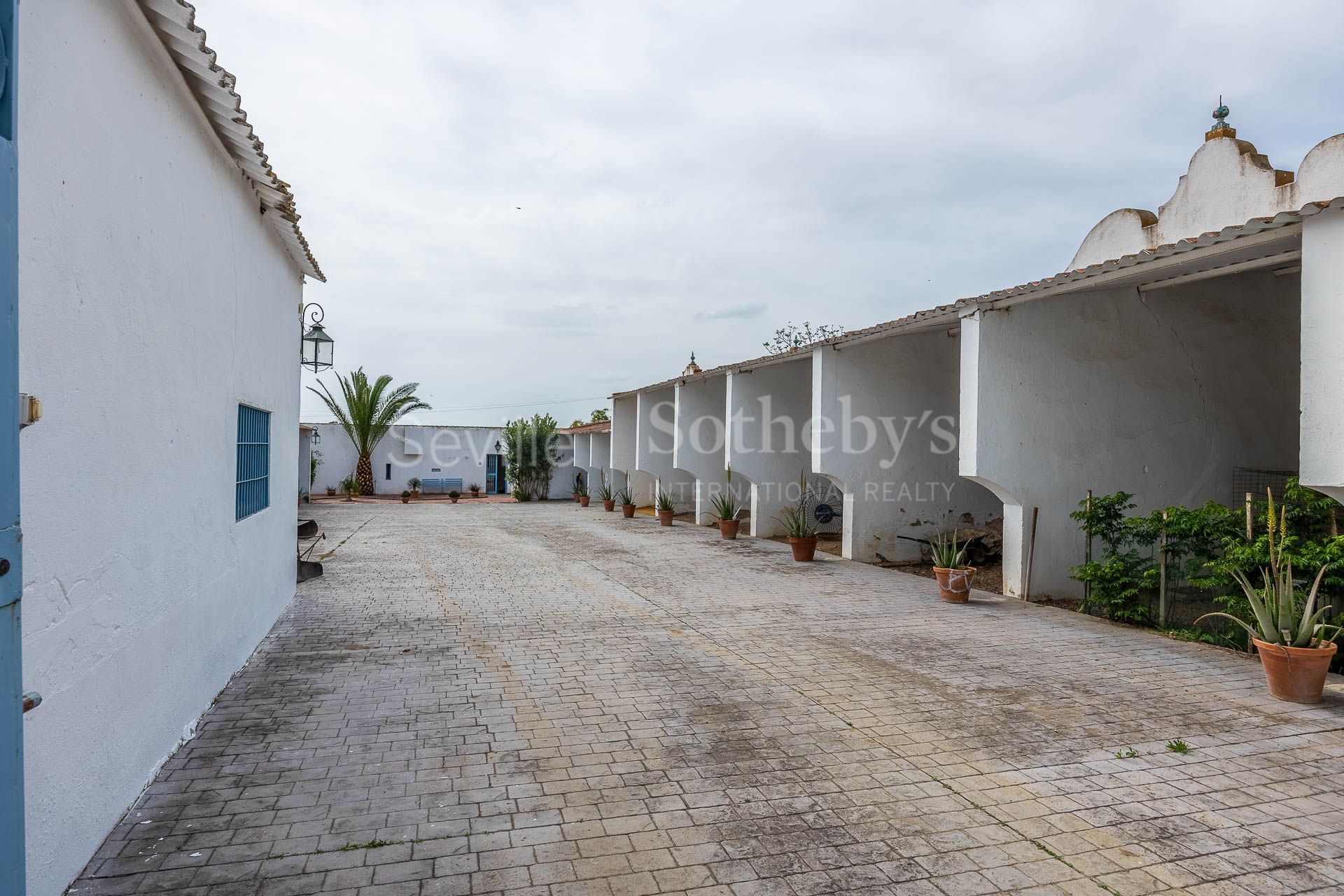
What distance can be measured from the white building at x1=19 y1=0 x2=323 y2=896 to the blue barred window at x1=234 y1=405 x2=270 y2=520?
0.37 meters

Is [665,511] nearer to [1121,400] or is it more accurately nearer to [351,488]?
[1121,400]

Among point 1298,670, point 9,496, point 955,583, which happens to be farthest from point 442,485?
point 9,496

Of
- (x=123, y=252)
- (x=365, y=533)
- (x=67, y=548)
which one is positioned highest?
(x=123, y=252)

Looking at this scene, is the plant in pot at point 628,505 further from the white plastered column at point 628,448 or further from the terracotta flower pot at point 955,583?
the terracotta flower pot at point 955,583

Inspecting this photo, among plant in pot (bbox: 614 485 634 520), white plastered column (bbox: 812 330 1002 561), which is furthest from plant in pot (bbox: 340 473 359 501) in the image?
white plastered column (bbox: 812 330 1002 561)

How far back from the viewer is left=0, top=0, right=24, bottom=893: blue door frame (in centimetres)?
201

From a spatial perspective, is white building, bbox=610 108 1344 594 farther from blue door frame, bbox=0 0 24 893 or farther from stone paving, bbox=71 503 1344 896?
blue door frame, bbox=0 0 24 893

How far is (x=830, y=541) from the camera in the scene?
16.2 meters

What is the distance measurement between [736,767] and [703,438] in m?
14.9

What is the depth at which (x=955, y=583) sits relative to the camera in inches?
364

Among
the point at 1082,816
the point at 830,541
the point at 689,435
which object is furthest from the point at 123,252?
the point at 689,435

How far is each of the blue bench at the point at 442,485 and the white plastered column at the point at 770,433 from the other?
63.2ft

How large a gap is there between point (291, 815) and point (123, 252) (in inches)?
102

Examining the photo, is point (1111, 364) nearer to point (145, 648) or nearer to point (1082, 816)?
point (1082, 816)
